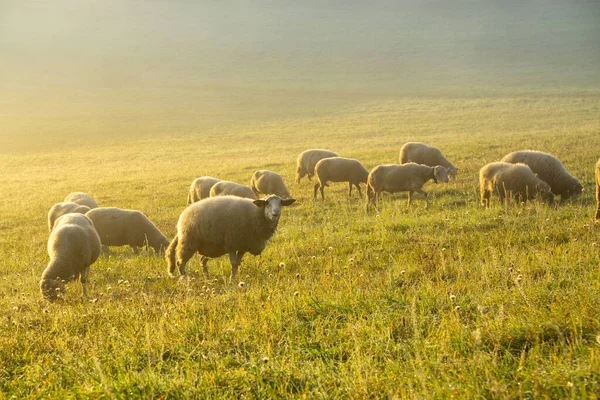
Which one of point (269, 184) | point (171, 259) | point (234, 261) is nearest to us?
point (234, 261)

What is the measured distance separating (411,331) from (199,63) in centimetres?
11136

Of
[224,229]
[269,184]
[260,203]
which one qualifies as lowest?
[269,184]

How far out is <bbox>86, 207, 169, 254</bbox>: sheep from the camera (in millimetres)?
12945

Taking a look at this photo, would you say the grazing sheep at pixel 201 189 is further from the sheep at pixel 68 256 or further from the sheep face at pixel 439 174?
the sheep at pixel 68 256

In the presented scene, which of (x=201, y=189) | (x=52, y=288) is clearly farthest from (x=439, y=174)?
(x=52, y=288)

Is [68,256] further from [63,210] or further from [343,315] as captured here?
[343,315]

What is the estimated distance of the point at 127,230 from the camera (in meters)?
13.0

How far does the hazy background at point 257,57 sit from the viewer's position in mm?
71688

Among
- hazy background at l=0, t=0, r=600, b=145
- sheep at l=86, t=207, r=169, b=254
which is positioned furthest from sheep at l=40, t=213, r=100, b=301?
hazy background at l=0, t=0, r=600, b=145

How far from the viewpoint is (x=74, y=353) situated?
5309 millimetres

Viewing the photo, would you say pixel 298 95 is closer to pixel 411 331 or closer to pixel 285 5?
pixel 411 331

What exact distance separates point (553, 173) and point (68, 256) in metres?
11.6

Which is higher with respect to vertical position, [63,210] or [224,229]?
[224,229]

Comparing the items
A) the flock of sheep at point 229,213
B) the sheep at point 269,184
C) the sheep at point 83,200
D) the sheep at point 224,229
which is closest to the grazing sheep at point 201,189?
the flock of sheep at point 229,213
